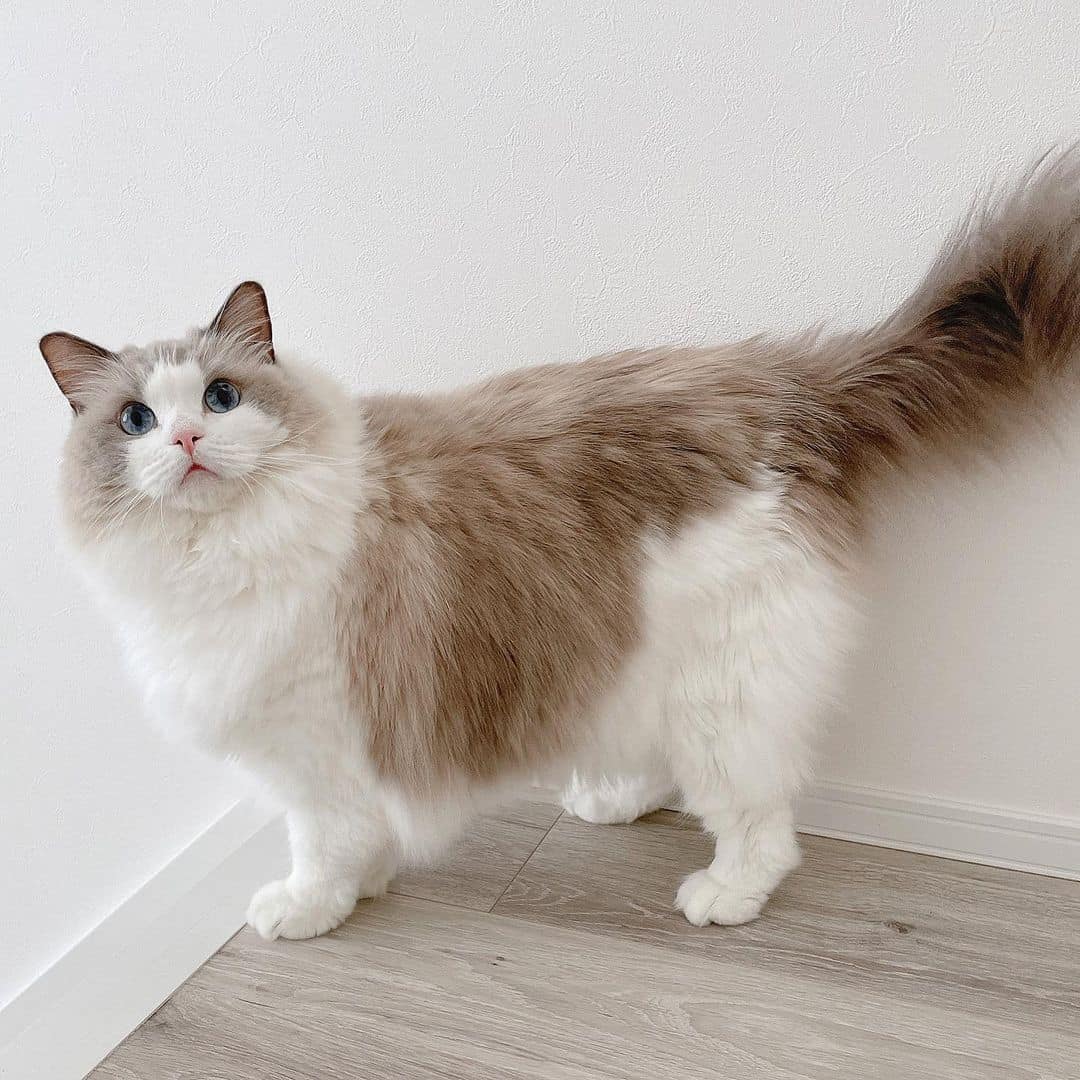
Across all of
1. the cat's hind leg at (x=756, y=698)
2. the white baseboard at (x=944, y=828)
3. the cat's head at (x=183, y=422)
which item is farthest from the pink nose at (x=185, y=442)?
the white baseboard at (x=944, y=828)

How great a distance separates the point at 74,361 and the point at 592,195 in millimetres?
649

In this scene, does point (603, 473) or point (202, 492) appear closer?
point (202, 492)

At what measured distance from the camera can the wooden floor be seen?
107cm

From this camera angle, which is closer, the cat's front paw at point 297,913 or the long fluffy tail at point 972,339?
the long fluffy tail at point 972,339

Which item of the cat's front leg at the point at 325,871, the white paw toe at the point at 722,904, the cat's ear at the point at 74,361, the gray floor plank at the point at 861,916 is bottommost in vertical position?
the gray floor plank at the point at 861,916

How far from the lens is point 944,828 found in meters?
1.37

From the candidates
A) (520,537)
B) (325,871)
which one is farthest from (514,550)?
(325,871)

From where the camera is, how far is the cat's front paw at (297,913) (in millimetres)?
1246

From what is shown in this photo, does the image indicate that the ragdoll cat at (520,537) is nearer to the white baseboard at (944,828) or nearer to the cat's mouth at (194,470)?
the cat's mouth at (194,470)

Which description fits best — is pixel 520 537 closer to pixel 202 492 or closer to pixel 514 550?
pixel 514 550

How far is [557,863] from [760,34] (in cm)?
108

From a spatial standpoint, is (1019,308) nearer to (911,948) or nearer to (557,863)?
(911,948)

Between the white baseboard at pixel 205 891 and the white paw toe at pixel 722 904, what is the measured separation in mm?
227

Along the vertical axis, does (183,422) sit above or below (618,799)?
above
